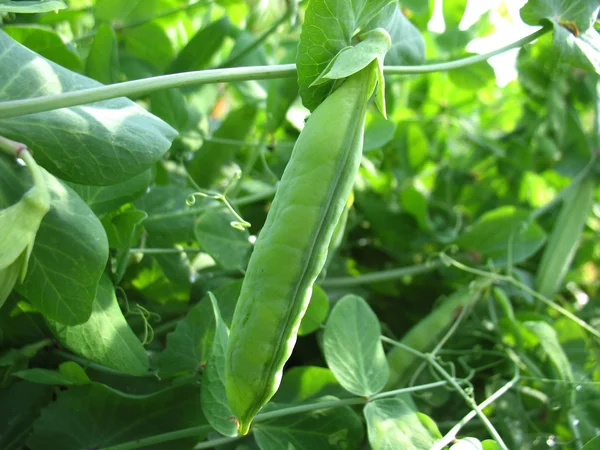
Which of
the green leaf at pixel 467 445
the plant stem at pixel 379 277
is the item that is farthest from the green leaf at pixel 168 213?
the green leaf at pixel 467 445

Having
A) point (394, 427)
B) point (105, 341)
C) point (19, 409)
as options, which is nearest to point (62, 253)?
point (105, 341)

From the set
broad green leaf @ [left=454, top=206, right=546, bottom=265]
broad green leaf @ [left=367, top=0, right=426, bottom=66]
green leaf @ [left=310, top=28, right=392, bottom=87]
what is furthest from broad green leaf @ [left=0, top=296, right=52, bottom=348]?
→ broad green leaf @ [left=454, top=206, right=546, bottom=265]

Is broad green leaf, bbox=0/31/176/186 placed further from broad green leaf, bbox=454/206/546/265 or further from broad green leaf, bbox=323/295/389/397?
broad green leaf, bbox=454/206/546/265

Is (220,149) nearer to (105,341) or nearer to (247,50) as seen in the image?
(247,50)

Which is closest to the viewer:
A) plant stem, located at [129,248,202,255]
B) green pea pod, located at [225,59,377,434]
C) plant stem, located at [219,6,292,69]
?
green pea pod, located at [225,59,377,434]

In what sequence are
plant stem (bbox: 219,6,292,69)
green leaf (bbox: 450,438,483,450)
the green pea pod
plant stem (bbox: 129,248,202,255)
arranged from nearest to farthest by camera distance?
the green pea pod < green leaf (bbox: 450,438,483,450) < plant stem (bbox: 129,248,202,255) < plant stem (bbox: 219,6,292,69)

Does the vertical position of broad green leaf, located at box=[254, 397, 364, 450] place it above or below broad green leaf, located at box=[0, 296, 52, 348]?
below

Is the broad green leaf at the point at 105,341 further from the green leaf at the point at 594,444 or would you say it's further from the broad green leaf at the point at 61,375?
the green leaf at the point at 594,444
